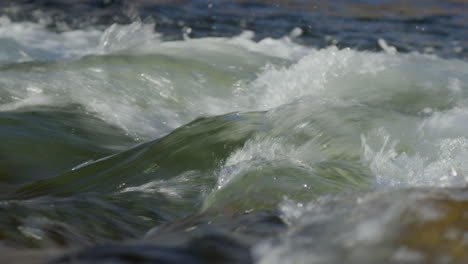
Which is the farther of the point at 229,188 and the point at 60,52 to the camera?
the point at 60,52

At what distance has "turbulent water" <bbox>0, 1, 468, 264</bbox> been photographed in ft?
5.12

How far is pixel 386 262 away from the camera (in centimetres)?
135

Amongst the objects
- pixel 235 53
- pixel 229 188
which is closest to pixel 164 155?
pixel 229 188

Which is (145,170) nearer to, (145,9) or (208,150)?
(208,150)

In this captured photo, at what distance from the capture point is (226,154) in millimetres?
3674

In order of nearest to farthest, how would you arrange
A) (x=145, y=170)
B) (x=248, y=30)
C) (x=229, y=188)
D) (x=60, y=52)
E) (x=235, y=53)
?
(x=229, y=188)
(x=145, y=170)
(x=235, y=53)
(x=60, y=52)
(x=248, y=30)

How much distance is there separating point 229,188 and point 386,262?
151 centimetres

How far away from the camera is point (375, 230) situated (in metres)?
1.51

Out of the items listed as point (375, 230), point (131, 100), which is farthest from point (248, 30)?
point (375, 230)

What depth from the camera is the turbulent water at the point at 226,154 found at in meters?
1.56

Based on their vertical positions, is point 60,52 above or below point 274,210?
below

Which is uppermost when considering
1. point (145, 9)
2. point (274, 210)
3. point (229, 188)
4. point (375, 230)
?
point (375, 230)

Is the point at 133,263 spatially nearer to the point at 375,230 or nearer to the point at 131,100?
the point at 375,230

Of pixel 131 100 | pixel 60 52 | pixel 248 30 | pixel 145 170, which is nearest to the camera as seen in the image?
pixel 145 170
